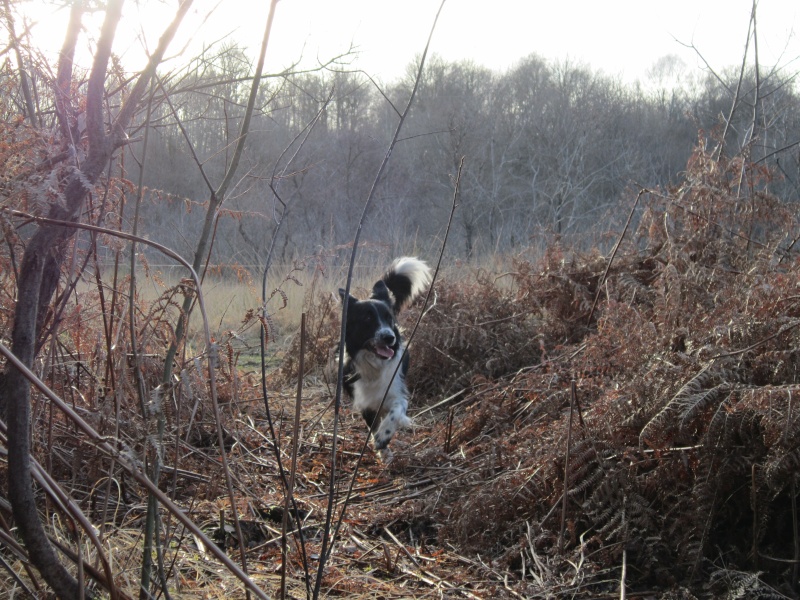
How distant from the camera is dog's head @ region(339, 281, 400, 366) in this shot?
5.75 meters

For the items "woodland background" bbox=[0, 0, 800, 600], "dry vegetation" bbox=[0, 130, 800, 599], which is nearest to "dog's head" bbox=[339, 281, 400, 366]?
"woodland background" bbox=[0, 0, 800, 600]

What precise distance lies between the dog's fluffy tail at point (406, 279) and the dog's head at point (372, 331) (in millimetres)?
419

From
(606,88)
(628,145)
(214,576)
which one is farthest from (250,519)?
(606,88)

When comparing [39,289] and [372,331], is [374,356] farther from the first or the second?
[39,289]

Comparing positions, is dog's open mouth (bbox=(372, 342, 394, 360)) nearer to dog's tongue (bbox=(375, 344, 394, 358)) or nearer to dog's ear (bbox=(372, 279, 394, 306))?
dog's tongue (bbox=(375, 344, 394, 358))

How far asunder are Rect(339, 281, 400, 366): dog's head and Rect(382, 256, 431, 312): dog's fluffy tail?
419 mm

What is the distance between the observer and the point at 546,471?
127 inches

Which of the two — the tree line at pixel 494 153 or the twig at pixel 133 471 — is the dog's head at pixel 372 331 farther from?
the tree line at pixel 494 153

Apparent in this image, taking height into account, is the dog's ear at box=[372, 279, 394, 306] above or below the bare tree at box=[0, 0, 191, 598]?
below

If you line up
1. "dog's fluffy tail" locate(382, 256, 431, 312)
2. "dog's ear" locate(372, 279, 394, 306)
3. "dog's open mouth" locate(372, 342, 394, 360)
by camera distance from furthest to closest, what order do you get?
"dog's fluffy tail" locate(382, 256, 431, 312) < "dog's ear" locate(372, 279, 394, 306) < "dog's open mouth" locate(372, 342, 394, 360)

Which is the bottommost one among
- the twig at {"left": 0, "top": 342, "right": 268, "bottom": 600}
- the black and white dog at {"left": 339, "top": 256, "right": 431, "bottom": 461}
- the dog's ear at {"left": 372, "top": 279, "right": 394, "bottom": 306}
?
the black and white dog at {"left": 339, "top": 256, "right": 431, "bottom": 461}

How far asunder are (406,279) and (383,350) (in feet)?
2.92

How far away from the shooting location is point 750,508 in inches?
110

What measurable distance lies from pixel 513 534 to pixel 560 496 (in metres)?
0.28
